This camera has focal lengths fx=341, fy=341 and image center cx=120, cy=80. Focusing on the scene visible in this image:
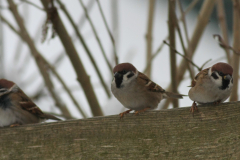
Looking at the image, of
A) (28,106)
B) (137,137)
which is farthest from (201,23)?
(28,106)

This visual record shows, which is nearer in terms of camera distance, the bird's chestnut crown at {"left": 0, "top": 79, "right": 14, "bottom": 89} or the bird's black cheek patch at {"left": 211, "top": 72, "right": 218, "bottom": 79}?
the bird's black cheek patch at {"left": 211, "top": 72, "right": 218, "bottom": 79}

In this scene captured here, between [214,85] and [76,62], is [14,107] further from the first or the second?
[214,85]

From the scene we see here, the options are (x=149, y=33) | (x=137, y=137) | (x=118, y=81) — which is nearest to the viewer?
(x=137, y=137)

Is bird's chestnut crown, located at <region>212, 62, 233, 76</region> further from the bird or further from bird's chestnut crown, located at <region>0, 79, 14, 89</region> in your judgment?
bird's chestnut crown, located at <region>0, 79, 14, 89</region>

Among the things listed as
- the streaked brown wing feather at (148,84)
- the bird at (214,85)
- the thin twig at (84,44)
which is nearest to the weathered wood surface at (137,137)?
the bird at (214,85)

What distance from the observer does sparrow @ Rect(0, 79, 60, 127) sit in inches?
78.4

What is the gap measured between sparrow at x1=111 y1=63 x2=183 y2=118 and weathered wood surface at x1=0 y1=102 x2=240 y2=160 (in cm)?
51

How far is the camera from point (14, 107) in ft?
6.68

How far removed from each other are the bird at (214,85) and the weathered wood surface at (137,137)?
0.16 meters

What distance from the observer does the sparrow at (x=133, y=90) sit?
212 centimetres

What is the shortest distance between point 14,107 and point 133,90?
2.40ft

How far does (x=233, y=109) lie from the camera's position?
156 centimetres

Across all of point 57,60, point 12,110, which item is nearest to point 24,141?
point 12,110

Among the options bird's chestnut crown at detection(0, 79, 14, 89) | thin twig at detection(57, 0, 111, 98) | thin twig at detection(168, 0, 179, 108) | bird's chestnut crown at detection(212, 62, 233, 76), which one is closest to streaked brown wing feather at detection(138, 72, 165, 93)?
thin twig at detection(168, 0, 179, 108)
